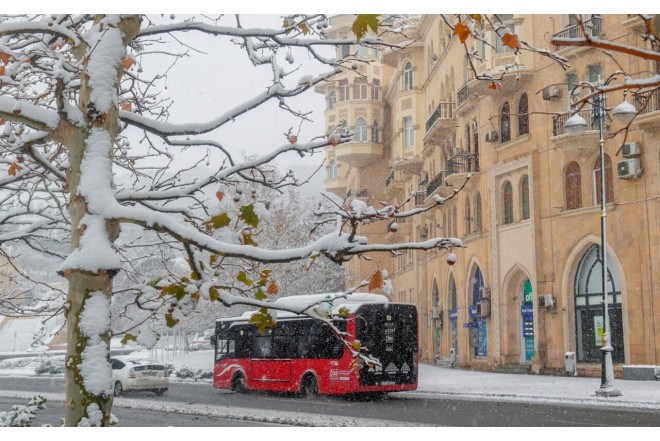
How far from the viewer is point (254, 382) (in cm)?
1744

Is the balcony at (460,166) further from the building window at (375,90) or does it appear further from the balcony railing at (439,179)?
the building window at (375,90)

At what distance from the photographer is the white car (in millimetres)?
18031

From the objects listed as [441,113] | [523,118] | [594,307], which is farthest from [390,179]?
[523,118]

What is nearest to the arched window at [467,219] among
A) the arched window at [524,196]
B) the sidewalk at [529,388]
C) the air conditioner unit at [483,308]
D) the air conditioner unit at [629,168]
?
the arched window at [524,196]

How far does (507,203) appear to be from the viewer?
739 inches

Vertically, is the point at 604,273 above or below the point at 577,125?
below

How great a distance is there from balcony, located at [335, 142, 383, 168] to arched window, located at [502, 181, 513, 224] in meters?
6.01

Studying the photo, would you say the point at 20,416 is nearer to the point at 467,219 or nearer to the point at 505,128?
the point at 467,219

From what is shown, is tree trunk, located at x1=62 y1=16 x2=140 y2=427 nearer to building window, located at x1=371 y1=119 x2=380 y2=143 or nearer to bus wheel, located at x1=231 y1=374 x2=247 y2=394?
building window, located at x1=371 y1=119 x2=380 y2=143

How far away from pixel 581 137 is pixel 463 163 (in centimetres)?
290

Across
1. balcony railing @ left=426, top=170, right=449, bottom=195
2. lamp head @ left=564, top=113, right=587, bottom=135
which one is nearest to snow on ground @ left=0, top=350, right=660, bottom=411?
balcony railing @ left=426, top=170, right=449, bottom=195

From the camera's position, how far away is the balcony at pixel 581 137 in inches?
578

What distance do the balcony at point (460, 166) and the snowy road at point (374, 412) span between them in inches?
161
